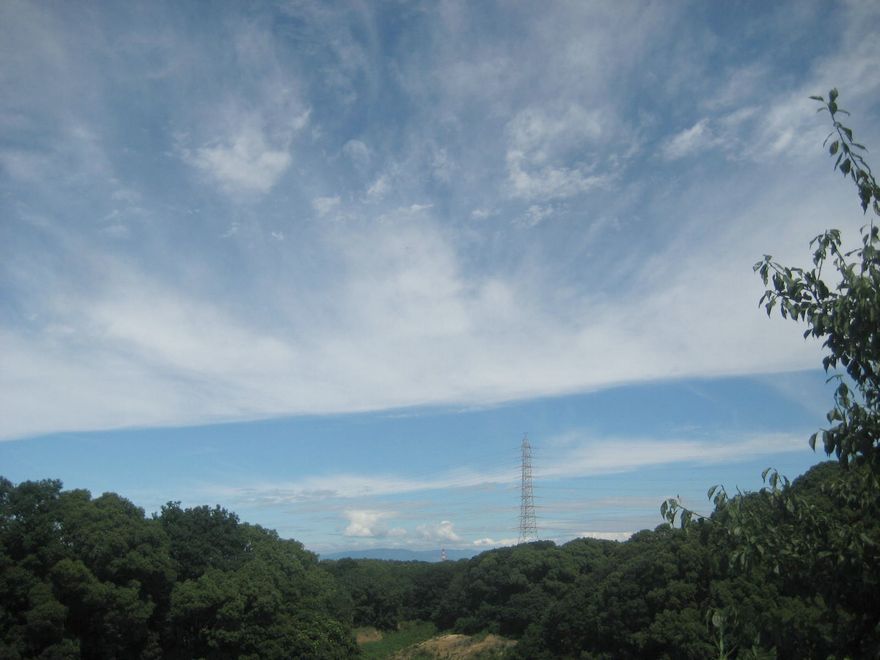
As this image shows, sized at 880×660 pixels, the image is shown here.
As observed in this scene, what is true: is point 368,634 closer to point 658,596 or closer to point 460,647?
point 460,647

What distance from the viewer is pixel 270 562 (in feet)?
127

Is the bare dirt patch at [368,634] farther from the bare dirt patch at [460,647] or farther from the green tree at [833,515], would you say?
the green tree at [833,515]

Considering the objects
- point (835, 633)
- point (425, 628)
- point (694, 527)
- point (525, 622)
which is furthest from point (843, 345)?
point (425, 628)

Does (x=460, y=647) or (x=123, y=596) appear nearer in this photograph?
(x=123, y=596)

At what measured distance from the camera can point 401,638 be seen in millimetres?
59938

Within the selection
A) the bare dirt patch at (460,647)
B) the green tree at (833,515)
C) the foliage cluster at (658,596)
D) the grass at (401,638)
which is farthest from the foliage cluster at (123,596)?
the green tree at (833,515)

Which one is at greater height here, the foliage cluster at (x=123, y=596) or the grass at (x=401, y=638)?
the foliage cluster at (x=123, y=596)

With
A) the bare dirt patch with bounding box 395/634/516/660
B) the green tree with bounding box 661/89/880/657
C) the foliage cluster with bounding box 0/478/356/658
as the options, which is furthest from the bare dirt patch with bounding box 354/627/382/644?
the green tree with bounding box 661/89/880/657

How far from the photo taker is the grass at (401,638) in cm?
5433

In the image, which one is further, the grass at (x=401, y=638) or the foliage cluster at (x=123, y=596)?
the grass at (x=401, y=638)

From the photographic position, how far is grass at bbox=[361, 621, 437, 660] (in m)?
54.3

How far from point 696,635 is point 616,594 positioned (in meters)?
7.27

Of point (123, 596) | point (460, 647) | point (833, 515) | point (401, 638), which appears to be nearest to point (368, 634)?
point (401, 638)

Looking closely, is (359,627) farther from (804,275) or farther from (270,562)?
(804,275)
